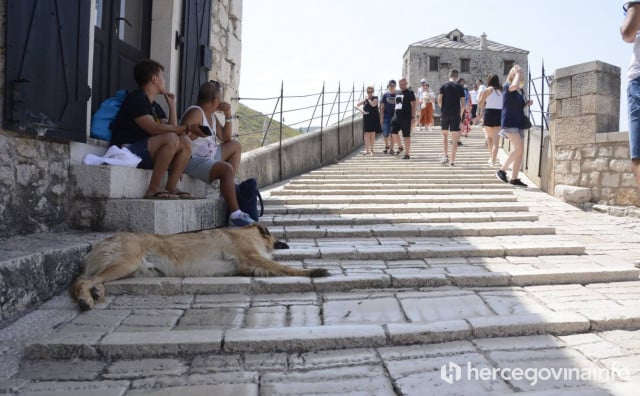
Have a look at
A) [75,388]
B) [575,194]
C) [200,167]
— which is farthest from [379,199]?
[75,388]

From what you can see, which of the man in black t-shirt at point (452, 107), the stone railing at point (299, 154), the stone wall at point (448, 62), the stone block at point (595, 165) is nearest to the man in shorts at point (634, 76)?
the stone block at point (595, 165)

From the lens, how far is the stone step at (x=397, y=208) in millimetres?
6664

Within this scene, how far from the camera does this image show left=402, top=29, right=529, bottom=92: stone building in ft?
151

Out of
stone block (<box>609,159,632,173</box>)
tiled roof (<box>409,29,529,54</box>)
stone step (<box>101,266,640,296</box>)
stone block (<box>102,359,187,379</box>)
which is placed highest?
tiled roof (<box>409,29,529,54</box>)

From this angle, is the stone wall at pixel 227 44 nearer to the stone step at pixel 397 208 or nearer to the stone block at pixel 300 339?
the stone step at pixel 397 208

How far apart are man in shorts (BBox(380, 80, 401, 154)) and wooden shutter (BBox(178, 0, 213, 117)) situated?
5741 mm

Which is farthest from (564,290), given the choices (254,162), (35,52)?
(254,162)

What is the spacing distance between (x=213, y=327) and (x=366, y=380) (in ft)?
3.19

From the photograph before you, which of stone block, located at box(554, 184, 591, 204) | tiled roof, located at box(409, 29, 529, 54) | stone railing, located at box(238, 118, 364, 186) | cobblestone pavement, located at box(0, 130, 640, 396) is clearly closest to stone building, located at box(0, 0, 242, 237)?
cobblestone pavement, located at box(0, 130, 640, 396)

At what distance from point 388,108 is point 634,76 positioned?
8006mm

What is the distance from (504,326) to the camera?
288 centimetres

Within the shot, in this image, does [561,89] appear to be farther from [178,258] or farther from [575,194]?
[178,258]

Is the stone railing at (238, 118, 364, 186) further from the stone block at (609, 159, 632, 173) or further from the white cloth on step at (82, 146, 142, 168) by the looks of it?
the stone block at (609, 159, 632, 173)

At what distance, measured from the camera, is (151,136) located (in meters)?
4.61
